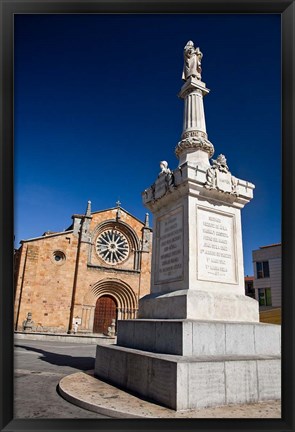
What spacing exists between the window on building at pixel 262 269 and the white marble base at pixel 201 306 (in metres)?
18.4

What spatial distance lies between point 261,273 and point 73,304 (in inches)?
589

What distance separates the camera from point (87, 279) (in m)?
27.6

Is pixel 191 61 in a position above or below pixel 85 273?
above

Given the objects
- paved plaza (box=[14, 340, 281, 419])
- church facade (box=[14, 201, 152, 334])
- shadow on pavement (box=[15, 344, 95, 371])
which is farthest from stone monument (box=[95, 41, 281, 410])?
church facade (box=[14, 201, 152, 334])

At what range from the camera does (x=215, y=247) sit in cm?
574

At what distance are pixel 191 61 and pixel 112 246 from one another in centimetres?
2397

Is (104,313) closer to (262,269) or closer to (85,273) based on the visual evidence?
(85,273)

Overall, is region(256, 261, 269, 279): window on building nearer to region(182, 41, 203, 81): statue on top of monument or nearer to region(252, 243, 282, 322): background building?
region(252, 243, 282, 322): background building

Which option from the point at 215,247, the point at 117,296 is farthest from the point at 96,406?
the point at 117,296

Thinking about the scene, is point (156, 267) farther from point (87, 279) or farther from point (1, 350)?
point (87, 279)

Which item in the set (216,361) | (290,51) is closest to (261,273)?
(216,361)

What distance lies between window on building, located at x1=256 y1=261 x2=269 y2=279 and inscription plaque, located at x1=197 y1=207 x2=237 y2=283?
18.3 meters

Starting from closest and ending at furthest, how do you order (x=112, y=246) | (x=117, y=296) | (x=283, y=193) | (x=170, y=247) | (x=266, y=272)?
(x=283, y=193) → (x=170, y=247) → (x=266, y=272) → (x=117, y=296) → (x=112, y=246)

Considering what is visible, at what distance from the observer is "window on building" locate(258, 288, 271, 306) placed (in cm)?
2156
